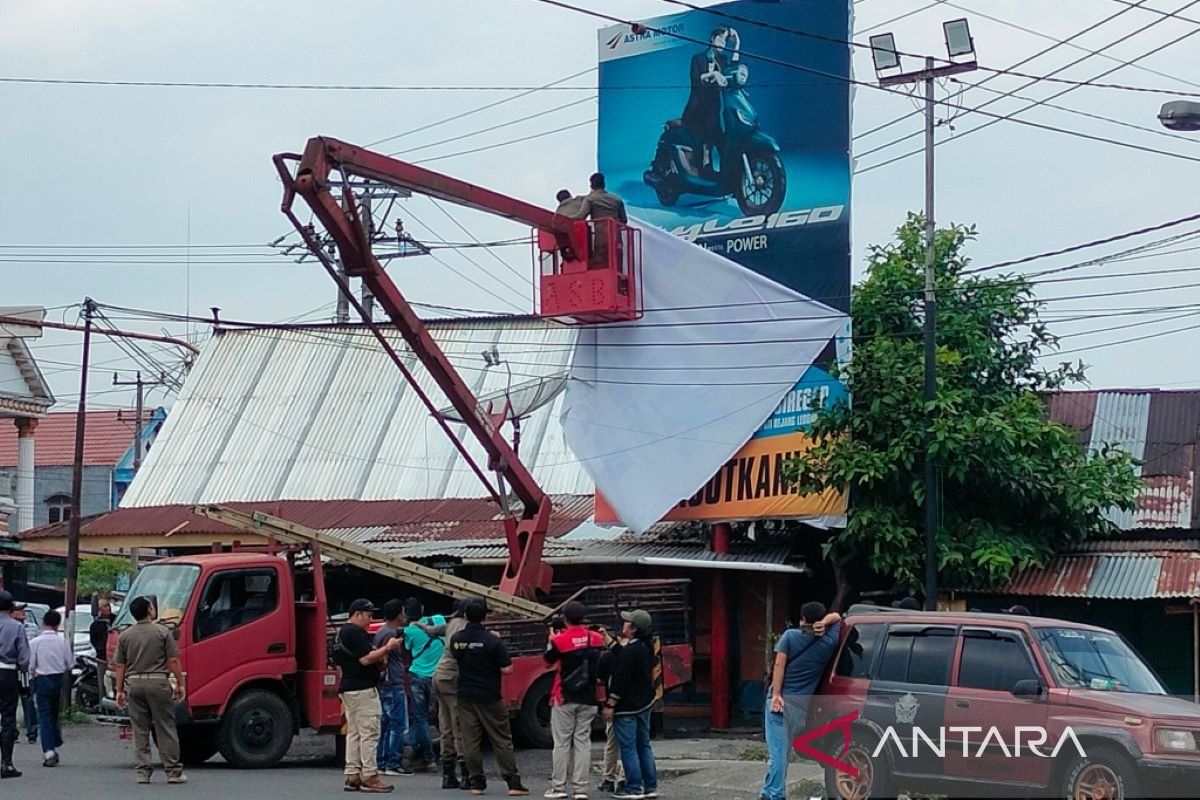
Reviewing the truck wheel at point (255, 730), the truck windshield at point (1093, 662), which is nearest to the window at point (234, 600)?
the truck wheel at point (255, 730)

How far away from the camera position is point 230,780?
49.4ft

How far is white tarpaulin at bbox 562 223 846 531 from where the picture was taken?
73.9ft

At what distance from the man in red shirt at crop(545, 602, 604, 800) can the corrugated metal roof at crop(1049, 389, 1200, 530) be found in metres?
11.4

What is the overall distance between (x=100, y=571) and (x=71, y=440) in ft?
56.2

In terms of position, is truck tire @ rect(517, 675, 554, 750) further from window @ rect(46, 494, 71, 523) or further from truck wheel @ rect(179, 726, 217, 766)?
window @ rect(46, 494, 71, 523)

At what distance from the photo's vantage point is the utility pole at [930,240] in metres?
20.4

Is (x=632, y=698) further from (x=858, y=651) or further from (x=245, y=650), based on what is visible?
(x=245, y=650)

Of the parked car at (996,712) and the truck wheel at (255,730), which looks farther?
the truck wheel at (255,730)

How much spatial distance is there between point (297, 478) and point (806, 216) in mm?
13681

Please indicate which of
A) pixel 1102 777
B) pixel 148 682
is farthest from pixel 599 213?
pixel 1102 777

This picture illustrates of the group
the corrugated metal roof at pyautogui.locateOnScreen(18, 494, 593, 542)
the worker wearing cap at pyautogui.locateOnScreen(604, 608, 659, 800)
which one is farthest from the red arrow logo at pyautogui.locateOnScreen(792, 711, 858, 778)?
the corrugated metal roof at pyautogui.locateOnScreen(18, 494, 593, 542)

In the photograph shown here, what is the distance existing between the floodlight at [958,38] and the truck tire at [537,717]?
1019 cm

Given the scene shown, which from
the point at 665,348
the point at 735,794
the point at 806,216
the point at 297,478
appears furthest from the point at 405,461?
the point at 735,794

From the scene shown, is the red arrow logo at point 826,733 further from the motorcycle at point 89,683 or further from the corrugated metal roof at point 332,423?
the corrugated metal roof at point 332,423
